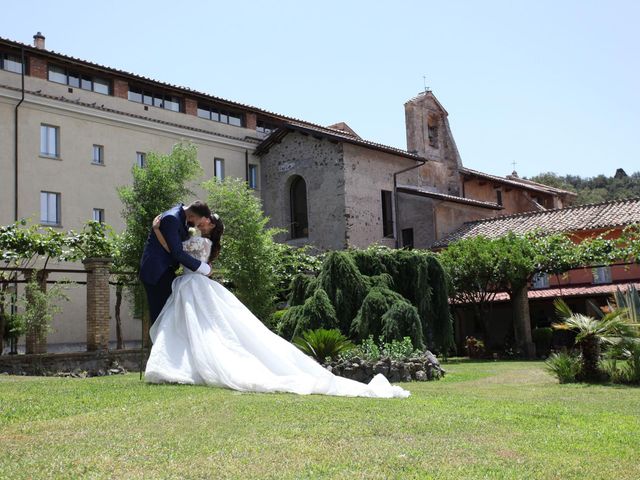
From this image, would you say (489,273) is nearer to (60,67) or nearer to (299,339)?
(299,339)

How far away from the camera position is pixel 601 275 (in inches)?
1210

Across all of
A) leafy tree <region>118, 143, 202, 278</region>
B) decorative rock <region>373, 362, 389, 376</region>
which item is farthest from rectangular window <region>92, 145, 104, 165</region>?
decorative rock <region>373, 362, 389, 376</region>

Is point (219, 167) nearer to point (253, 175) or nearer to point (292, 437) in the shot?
point (253, 175)

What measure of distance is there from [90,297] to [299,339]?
6412mm

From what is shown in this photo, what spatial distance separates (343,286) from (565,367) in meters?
6.48

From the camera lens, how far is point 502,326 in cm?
3216

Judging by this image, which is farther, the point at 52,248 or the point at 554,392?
the point at 52,248

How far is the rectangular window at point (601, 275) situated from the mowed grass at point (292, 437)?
77.8ft

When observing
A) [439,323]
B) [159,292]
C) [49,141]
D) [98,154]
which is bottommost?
[439,323]

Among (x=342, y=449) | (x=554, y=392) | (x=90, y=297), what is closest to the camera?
(x=342, y=449)

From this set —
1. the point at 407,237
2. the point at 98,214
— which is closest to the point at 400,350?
the point at 98,214

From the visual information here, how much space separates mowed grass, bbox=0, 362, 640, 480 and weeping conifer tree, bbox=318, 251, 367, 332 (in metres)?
9.66

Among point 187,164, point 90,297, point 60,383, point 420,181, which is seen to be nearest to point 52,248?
point 90,297

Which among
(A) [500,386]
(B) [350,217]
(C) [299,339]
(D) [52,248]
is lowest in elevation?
(A) [500,386]
